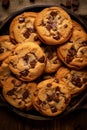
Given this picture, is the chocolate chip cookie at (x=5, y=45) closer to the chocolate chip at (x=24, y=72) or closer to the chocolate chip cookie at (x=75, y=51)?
the chocolate chip at (x=24, y=72)

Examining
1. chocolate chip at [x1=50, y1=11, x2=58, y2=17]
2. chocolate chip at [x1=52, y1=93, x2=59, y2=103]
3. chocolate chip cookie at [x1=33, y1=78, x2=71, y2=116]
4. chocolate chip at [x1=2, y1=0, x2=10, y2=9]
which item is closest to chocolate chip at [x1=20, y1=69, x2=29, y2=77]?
chocolate chip cookie at [x1=33, y1=78, x2=71, y2=116]

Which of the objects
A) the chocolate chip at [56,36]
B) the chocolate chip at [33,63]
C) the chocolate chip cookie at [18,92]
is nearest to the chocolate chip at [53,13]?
the chocolate chip at [56,36]

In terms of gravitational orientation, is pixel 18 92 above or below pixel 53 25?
below

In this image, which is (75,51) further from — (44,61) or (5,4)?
(5,4)

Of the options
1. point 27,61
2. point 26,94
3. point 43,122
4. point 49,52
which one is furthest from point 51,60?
point 43,122

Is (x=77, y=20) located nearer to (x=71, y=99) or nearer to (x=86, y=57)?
(x=86, y=57)

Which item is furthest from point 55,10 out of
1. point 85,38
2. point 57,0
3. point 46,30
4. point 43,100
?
point 43,100
